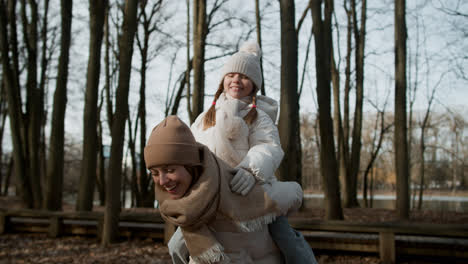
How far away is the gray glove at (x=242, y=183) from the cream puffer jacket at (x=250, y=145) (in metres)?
0.06

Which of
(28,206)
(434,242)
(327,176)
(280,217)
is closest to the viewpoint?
(280,217)

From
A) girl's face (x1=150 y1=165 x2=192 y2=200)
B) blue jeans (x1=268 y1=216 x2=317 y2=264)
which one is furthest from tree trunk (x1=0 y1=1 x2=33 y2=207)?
blue jeans (x1=268 y1=216 x2=317 y2=264)

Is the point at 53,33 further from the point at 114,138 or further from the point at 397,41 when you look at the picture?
the point at 397,41

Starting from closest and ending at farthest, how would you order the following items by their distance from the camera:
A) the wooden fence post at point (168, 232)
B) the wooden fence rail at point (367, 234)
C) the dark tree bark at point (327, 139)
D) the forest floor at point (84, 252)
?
the wooden fence rail at point (367, 234)
the forest floor at point (84, 252)
the wooden fence post at point (168, 232)
the dark tree bark at point (327, 139)

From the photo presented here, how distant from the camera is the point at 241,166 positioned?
1.93 m

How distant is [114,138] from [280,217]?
5.16 metres

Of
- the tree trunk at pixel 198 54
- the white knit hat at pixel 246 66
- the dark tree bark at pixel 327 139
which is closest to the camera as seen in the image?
the white knit hat at pixel 246 66

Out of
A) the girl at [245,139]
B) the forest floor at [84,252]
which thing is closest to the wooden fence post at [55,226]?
the forest floor at [84,252]

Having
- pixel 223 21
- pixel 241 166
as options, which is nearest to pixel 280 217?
pixel 241 166

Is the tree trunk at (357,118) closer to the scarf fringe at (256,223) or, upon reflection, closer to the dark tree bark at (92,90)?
the dark tree bark at (92,90)

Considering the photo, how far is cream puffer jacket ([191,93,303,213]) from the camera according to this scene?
194 centimetres

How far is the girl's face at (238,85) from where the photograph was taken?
7.59 feet

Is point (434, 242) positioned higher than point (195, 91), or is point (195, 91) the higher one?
point (195, 91)

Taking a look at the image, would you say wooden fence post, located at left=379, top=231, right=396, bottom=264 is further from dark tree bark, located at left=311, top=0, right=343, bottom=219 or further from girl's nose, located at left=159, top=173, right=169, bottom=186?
girl's nose, located at left=159, top=173, right=169, bottom=186
